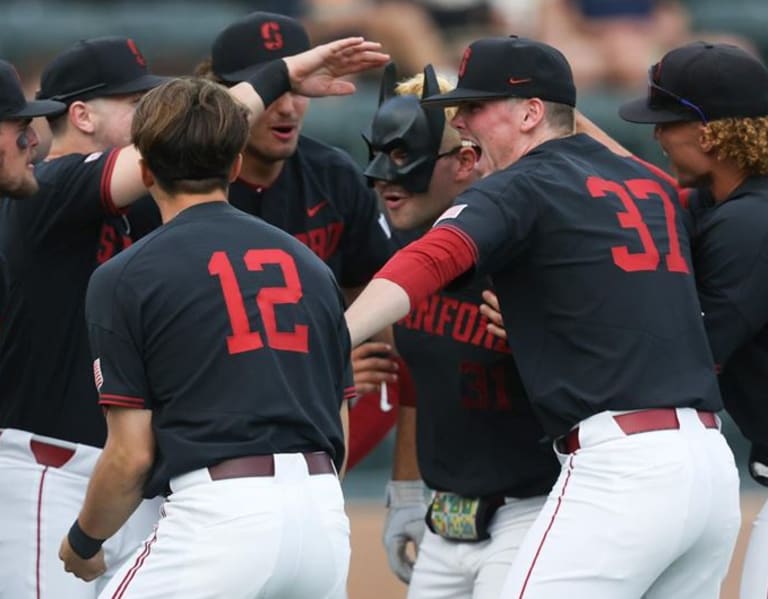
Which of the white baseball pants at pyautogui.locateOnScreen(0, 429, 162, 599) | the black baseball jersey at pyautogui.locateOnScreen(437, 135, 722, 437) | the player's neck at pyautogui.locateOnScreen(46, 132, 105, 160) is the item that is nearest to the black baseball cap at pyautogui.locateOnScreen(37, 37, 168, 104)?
the player's neck at pyautogui.locateOnScreen(46, 132, 105, 160)

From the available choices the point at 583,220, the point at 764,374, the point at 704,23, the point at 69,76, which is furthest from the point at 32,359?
the point at 704,23

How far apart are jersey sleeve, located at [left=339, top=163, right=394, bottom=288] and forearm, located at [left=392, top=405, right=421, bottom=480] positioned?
1.67 ft

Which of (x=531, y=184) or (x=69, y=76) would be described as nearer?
(x=531, y=184)

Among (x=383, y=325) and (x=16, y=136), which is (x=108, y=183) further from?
(x=383, y=325)

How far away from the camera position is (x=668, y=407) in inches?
164

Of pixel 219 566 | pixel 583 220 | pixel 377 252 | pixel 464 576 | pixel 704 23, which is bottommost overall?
pixel 704 23

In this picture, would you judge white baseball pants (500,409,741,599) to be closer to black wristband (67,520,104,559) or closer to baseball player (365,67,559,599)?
baseball player (365,67,559,599)

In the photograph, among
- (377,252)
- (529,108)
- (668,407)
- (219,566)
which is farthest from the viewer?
(377,252)

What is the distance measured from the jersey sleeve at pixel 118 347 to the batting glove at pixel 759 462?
1.95 meters

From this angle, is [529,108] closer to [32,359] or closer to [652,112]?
[652,112]

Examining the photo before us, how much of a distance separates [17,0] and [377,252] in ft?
19.8

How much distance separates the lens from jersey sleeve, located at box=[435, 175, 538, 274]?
4109 millimetres

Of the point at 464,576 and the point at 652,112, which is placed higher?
the point at 652,112

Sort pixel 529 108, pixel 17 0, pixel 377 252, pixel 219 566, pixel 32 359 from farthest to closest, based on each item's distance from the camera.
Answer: pixel 17 0, pixel 377 252, pixel 32 359, pixel 529 108, pixel 219 566
